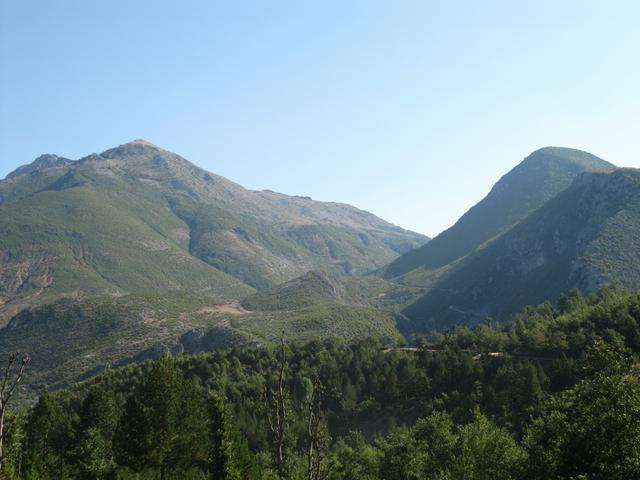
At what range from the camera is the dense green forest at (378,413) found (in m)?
28.0

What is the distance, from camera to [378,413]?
104625 mm

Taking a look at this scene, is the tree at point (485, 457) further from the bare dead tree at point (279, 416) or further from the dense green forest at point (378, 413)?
the bare dead tree at point (279, 416)

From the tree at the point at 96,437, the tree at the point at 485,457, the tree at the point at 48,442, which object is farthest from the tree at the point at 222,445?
the tree at the point at 485,457

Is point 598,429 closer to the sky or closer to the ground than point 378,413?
closer to the sky

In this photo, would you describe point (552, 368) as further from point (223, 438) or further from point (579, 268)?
point (579, 268)

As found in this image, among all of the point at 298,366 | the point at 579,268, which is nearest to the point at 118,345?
the point at 298,366

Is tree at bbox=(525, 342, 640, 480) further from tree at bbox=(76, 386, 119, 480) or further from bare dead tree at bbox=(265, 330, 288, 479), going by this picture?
tree at bbox=(76, 386, 119, 480)

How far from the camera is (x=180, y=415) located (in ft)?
175

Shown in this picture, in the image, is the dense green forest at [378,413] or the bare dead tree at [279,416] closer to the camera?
the bare dead tree at [279,416]

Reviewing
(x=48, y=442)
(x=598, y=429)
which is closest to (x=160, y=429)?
(x=48, y=442)

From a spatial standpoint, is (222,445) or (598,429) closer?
(598,429)

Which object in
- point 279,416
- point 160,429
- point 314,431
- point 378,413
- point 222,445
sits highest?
point 279,416

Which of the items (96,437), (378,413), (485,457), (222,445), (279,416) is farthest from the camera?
(378,413)

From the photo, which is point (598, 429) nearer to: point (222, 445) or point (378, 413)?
point (222, 445)
